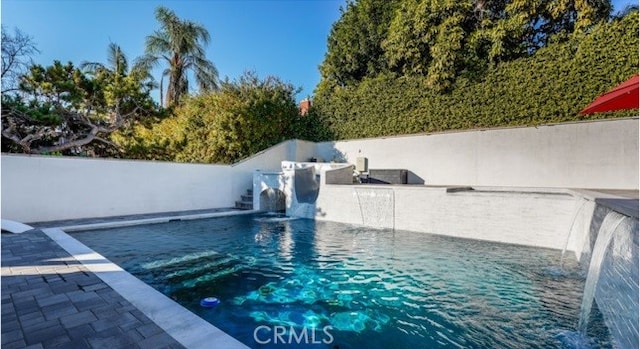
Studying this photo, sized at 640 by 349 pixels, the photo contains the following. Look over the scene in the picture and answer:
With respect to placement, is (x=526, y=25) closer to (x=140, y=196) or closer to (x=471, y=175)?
(x=471, y=175)

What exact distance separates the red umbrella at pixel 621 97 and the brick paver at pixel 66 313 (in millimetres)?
5171

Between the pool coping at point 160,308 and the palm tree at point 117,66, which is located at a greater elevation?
the palm tree at point 117,66

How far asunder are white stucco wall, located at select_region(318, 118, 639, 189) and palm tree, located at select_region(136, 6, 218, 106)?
12.4 m

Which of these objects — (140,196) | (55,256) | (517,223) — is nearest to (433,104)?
(517,223)

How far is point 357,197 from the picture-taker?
1023cm

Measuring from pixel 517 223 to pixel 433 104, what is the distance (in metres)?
7.20

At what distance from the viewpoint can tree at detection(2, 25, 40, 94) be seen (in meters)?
11.4

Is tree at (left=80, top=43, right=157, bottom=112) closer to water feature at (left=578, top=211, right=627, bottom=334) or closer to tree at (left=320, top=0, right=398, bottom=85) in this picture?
tree at (left=320, top=0, right=398, bottom=85)

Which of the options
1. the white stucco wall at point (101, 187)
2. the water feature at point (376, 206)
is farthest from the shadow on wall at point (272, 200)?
the water feature at point (376, 206)

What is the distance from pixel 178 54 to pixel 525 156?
19607 mm

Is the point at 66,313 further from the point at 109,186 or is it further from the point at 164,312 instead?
the point at 109,186

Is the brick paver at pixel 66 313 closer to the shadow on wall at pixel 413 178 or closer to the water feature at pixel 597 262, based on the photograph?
the water feature at pixel 597 262

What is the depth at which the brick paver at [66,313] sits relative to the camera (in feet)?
8.48

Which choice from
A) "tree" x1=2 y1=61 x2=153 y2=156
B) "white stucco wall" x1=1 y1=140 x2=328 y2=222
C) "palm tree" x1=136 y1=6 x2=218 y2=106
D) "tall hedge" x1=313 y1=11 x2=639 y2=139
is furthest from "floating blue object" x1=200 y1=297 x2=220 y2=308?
"palm tree" x1=136 y1=6 x2=218 y2=106
